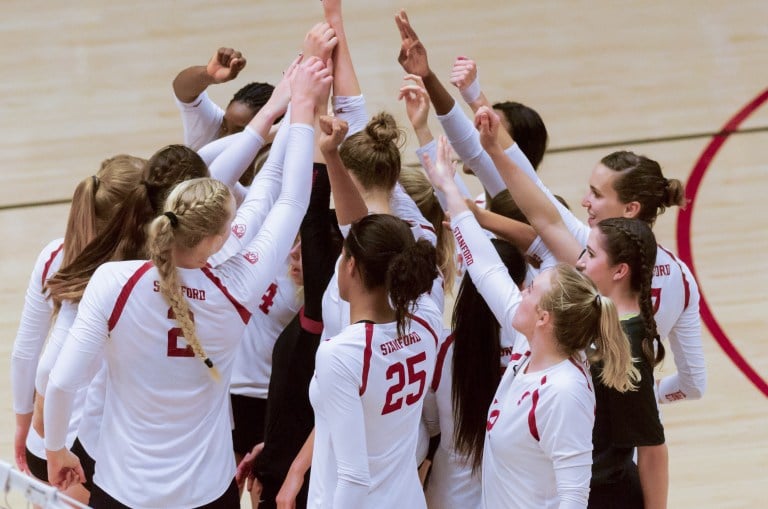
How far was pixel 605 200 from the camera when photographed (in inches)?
154

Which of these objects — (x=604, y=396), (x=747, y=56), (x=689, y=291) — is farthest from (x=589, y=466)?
(x=747, y=56)

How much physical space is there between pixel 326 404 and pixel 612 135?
4.11 m

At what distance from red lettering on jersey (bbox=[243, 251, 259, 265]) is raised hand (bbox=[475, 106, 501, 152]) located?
0.79 m

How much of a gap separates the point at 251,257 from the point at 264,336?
0.91m

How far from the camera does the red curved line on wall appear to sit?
17.5 feet

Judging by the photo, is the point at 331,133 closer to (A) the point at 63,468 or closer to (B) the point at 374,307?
(B) the point at 374,307

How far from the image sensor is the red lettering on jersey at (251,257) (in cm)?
318

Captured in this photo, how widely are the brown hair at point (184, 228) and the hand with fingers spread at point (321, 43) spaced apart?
0.82m

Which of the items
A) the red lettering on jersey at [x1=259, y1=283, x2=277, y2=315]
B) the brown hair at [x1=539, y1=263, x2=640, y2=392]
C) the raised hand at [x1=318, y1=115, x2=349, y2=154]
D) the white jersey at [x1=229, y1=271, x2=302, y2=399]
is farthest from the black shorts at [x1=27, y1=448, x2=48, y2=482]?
the brown hair at [x1=539, y1=263, x2=640, y2=392]

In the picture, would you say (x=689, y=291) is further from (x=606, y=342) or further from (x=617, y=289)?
(x=606, y=342)

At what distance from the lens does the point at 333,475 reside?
3105 millimetres

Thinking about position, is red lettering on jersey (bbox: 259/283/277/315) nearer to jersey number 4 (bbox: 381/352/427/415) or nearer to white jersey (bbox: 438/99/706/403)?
white jersey (bbox: 438/99/706/403)

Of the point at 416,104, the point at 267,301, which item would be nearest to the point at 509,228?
the point at 416,104

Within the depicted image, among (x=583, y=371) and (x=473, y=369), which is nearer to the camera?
(x=583, y=371)
